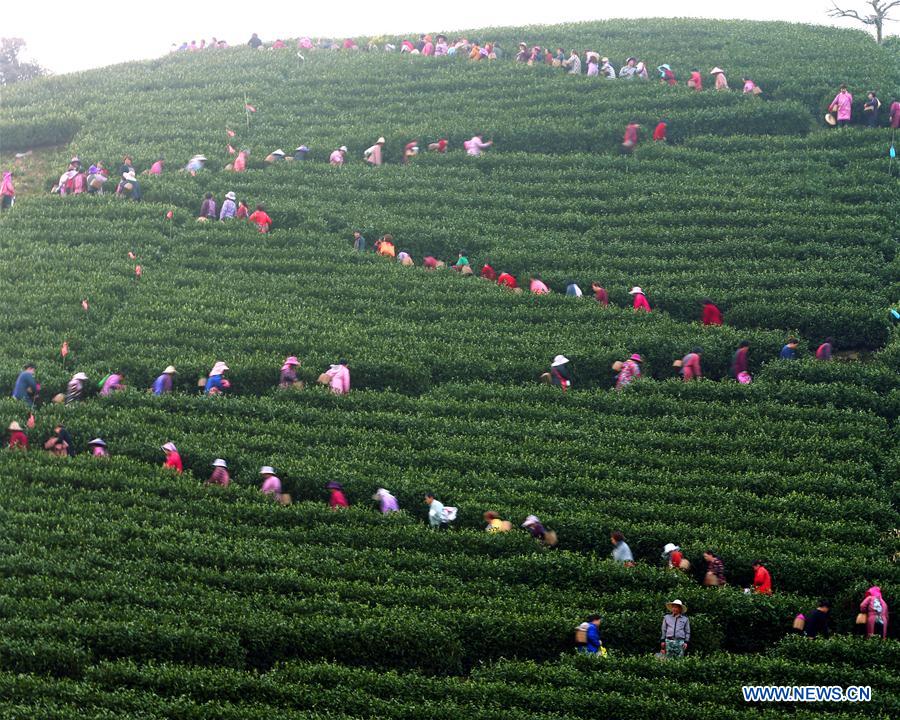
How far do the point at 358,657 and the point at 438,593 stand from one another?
6.72 ft

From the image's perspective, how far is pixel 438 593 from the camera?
24203 mm

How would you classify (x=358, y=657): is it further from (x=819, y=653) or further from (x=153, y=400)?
(x=153, y=400)

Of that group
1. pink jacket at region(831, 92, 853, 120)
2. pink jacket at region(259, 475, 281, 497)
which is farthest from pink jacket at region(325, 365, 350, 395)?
pink jacket at region(831, 92, 853, 120)

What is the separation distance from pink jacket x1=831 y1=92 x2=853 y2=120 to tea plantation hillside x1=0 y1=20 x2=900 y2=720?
1066 millimetres

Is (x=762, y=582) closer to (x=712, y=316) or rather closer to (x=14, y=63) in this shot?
(x=712, y=316)

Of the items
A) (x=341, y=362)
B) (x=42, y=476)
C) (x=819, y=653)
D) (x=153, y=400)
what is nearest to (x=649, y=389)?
(x=341, y=362)

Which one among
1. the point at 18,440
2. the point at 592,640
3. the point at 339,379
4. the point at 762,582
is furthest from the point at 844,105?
the point at 18,440

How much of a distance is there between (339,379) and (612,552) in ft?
28.7

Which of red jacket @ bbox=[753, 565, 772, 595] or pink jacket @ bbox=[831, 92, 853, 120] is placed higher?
pink jacket @ bbox=[831, 92, 853, 120]

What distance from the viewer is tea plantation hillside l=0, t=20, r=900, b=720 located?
74.9 ft

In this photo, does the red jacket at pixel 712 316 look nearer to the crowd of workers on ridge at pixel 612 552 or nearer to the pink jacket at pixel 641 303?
the pink jacket at pixel 641 303

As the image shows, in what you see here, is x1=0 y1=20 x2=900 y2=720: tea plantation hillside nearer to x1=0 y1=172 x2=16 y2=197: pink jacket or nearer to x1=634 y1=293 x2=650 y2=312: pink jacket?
x1=634 y1=293 x2=650 y2=312: pink jacket

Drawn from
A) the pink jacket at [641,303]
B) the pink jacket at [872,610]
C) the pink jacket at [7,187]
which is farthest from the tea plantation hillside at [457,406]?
the pink jacket at [7,187]

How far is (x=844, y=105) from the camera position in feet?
Answer: 140
